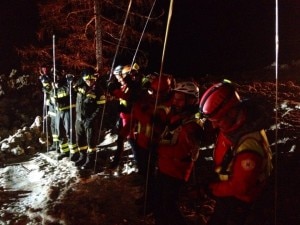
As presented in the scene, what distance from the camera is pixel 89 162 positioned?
30.6 ft

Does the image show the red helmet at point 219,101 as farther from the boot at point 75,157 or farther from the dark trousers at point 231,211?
the boot at point 75,157

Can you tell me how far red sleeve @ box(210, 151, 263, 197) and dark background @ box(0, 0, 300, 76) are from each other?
85.5 feet

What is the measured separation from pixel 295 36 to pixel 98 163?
21.6 metres

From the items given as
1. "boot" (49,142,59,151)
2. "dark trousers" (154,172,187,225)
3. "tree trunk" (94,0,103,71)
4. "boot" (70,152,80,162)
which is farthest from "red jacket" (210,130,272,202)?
"tree trunk" (94,0,103,71)

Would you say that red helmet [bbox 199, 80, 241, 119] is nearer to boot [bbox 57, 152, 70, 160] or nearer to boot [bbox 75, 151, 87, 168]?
boot [bbox 75, 151, 87, 168]

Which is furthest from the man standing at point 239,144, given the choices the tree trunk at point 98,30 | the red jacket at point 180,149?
the tree trunk at point 98,30

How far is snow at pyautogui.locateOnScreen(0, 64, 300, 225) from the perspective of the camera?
→ 20.9 ft

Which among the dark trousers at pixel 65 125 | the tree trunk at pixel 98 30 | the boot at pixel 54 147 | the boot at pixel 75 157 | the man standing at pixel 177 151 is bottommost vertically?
the boot at pixel 54 147

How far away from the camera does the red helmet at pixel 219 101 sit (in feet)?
12.2

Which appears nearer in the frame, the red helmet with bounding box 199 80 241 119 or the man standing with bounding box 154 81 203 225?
the red helmet with bounding box 199 80 241 119

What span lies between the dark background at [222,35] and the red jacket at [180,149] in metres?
25.0

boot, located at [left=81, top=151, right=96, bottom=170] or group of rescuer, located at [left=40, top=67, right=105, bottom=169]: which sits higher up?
group of rescuer, located at [left=40, top=67, right=105, bottom=169]

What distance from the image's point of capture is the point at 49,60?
18078 mm

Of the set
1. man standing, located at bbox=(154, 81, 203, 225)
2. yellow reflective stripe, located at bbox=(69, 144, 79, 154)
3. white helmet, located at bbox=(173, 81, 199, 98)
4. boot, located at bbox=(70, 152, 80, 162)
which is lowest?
boot, located at bbox=(70, 152, 80, 162)
